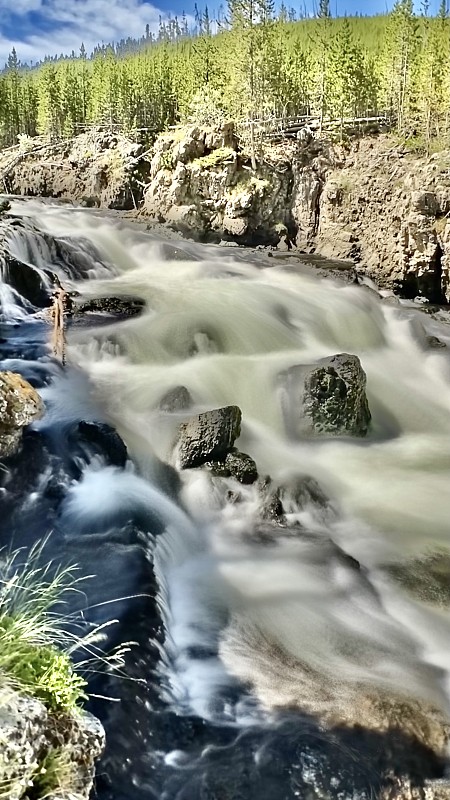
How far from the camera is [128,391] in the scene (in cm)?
1206

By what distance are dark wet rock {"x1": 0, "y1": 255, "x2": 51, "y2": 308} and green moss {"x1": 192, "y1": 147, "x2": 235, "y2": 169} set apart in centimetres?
1992

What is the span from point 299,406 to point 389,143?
80.0 ft

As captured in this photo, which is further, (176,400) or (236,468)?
(176,400)

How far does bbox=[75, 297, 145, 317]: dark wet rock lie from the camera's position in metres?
16.5

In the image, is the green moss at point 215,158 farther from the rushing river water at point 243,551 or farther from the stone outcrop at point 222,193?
the rushing river water at point 243,551

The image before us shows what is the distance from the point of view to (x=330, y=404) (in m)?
12.0

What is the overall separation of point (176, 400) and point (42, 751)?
8688 mm

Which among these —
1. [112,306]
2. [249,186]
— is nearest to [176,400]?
[112,306]

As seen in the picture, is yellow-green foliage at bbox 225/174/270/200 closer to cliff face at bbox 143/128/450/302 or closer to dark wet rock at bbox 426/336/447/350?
cliff face at bbox 143/128/450/302

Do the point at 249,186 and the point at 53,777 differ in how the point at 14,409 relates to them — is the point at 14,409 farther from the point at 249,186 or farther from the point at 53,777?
the point at 249,186

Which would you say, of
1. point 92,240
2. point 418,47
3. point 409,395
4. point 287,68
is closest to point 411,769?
point 409,395

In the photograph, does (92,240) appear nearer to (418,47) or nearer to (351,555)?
(351,555)

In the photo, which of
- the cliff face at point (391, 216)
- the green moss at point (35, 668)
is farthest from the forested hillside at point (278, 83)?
the green moss at point (35, 668)

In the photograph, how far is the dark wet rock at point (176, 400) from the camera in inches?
Answer: 444
